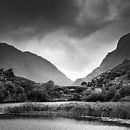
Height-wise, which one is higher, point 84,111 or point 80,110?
point 80,110

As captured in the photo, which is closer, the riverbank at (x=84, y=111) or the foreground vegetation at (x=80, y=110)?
the riverbank at (x=84, y=111)

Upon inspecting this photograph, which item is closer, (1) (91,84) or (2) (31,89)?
(2) (31,89)

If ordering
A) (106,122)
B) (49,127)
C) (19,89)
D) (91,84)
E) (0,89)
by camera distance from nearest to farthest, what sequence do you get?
(49,127), (106,122), (0,89), (19,89), (91,84)

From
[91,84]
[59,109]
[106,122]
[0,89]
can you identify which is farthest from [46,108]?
[91,84]

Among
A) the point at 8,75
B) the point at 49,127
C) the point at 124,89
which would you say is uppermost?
the point at 8,75

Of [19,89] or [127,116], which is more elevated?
[19,89]

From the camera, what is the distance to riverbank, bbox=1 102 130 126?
190ft

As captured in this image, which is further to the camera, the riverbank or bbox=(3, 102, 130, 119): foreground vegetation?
bbox=(3, 102, 130, 119): foreground vegetation

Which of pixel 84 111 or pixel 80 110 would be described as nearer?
pixel 84 111

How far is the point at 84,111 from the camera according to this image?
66.8 meters

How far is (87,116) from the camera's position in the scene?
2515 inches

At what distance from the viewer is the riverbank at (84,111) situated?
190 ft

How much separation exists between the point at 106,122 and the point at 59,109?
23.9 meters

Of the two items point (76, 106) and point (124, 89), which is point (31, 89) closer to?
point (124, 89)
